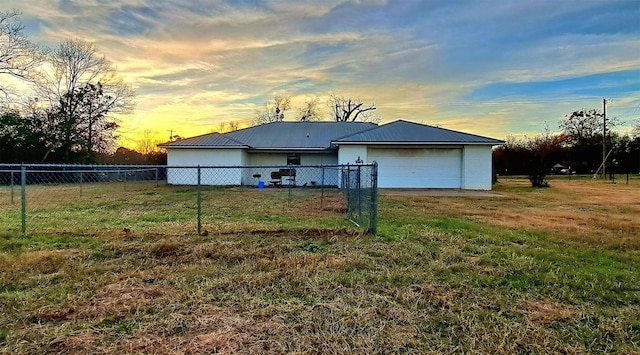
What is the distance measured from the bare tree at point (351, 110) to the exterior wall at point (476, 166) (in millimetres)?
25892

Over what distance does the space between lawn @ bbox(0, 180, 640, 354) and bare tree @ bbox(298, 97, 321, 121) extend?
39.9 meters

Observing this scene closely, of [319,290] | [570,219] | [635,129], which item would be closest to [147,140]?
[570,219]

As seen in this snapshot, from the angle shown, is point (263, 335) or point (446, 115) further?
point (446, 115)

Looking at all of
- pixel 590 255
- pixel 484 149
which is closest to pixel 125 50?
pixel 590 255

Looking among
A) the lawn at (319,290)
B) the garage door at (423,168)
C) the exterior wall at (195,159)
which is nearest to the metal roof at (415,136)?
the garage door at (423,168)

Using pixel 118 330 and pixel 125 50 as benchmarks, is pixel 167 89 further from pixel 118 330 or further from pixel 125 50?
pixel 118 330

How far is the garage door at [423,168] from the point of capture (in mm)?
18906

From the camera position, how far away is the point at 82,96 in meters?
31.1

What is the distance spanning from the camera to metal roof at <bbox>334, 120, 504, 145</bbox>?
720 inches

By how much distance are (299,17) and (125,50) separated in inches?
269

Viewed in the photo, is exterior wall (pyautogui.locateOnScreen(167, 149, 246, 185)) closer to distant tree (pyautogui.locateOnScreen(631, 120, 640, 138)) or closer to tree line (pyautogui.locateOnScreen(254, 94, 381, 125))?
tree line (pyautogui.locateOnScreen(254, 94, 381, 125))

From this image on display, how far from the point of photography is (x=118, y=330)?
9.17 ft

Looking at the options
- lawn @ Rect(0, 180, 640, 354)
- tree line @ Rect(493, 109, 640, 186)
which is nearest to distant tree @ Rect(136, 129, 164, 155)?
lawn @ Rect(0, 180, 640, 354)

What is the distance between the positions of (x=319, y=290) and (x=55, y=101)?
118 ft
